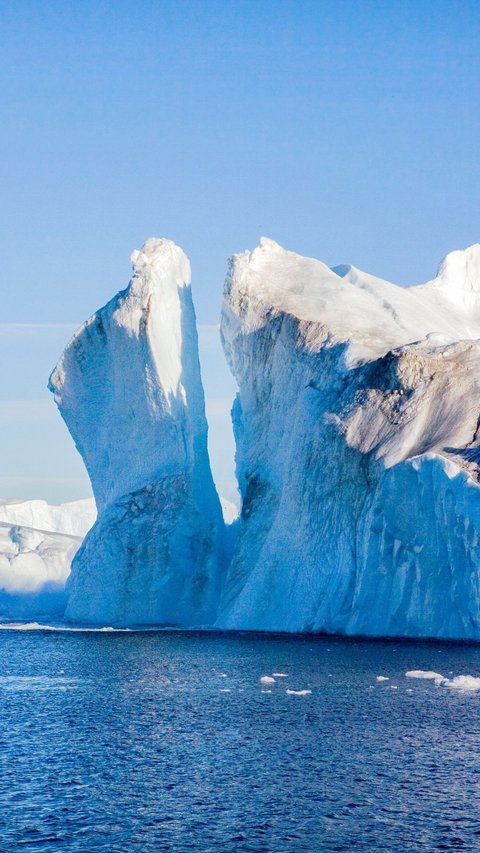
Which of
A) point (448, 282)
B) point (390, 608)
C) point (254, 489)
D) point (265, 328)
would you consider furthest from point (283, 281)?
point (390, 608)

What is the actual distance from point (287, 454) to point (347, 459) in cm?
418

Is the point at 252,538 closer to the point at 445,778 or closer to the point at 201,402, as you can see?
the point at 201,402

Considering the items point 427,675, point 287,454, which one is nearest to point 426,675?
point 427,675

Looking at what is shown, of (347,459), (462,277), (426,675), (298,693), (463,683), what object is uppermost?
(462,277)

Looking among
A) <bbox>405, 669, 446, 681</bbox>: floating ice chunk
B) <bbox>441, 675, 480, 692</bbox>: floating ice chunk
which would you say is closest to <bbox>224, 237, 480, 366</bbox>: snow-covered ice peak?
<bbox>405, 669, 446, 681</bbox>: floating ice chunk

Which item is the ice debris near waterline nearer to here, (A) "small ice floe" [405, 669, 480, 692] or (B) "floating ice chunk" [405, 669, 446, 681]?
(B) "floating ice chunk" [405, 669, 446, 681]

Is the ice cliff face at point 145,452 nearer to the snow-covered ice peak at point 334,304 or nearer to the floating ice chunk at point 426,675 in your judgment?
the snow-covered ice peak at point 334,304

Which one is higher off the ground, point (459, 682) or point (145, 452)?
point (145, 452)

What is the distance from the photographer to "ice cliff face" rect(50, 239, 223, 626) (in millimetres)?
43625

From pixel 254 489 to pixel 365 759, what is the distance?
25.2m

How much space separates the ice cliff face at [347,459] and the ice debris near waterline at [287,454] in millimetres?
68

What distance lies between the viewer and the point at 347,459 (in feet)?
125

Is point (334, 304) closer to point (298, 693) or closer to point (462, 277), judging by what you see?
point (462, 277)

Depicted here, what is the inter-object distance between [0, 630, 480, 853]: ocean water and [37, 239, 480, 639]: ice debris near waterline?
11.9 ft
